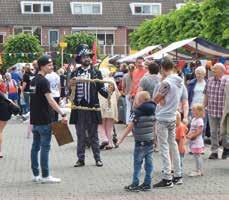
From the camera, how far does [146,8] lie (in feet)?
248

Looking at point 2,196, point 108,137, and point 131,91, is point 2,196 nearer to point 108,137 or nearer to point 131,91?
point 108,137

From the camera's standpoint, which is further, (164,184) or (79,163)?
(79,163)

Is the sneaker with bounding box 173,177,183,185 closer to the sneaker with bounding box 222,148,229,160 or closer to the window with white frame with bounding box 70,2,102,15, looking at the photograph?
the sneaker with bounding box 222,148,229,160

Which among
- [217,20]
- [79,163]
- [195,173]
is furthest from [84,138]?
[217,20]

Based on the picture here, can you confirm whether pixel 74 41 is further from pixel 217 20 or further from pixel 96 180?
pixel 96 180

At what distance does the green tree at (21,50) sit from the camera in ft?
194

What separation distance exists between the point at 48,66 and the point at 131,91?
19.9 feet

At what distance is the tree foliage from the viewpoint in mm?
25969

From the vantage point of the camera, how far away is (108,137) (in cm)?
1591

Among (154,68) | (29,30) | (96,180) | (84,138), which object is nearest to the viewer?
(96,180)

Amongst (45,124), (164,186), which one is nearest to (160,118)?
(164,186)

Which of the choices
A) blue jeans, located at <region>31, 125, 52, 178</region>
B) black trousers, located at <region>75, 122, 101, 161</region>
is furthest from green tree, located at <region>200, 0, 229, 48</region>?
blue jeans, located at <region>31, 125, 52, 178</region>

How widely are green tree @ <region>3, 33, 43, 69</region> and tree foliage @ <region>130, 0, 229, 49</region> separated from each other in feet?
42.2

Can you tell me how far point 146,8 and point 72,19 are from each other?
27.3 ft
